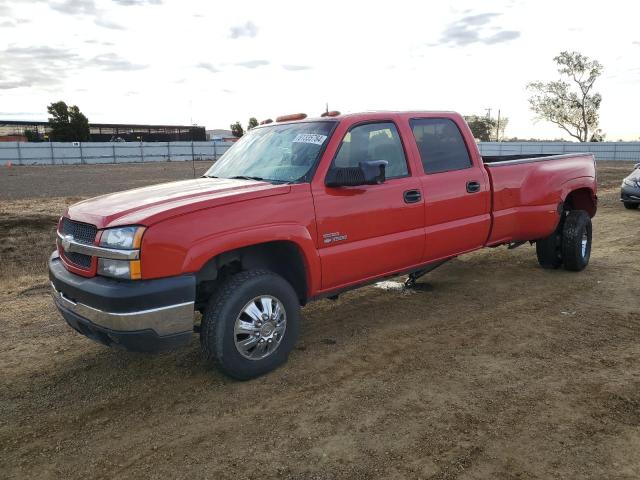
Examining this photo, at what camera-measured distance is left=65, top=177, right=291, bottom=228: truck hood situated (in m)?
3.39

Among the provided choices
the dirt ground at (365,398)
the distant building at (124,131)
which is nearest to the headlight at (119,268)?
the dirt ground at (365,398)

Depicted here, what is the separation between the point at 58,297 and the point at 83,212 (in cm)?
67

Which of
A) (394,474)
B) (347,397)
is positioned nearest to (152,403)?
(347,397)

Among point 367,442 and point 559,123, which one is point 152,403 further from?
point 559,123

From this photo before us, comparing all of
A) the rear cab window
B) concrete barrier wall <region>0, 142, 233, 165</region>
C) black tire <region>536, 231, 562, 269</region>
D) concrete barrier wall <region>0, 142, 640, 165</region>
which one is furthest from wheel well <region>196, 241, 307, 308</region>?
concrete barrier wall <region>0, 142, 233, 165</region>

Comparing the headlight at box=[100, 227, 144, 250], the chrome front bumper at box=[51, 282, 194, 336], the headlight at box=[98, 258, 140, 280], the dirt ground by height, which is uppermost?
the headlight at box=[100, 227, 144, 250]

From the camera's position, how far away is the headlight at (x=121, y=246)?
10.7ft

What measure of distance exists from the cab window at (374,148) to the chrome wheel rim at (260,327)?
1.22 m

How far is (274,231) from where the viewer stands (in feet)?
12.2

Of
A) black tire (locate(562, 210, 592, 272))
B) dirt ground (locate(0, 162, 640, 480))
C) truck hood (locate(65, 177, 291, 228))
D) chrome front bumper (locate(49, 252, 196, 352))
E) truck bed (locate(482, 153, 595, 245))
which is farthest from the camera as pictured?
black tire (locate(562, 210, 592, 272))

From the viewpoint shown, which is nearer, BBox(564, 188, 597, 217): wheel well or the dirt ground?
the dirt ground

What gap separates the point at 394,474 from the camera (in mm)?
2691

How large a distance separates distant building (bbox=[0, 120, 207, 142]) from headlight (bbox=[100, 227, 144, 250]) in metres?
69.9

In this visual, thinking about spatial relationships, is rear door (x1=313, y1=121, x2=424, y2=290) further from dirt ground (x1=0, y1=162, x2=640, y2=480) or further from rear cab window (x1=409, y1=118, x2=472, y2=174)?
dirt ground (x1=0, y1=162, x2=640, y2=480)
